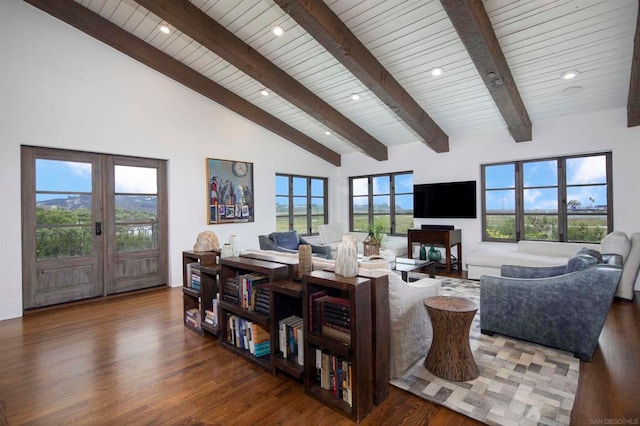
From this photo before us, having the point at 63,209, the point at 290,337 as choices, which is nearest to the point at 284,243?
the point at 290,337

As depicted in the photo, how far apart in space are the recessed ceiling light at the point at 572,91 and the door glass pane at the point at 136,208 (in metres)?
6.34

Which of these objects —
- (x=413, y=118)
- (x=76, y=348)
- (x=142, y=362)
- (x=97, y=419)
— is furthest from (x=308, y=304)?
(x=413, y=118)

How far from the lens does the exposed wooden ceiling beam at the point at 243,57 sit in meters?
3.69

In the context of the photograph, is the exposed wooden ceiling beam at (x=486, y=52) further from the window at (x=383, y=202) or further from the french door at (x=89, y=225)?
the french door at (x=89, y=225)

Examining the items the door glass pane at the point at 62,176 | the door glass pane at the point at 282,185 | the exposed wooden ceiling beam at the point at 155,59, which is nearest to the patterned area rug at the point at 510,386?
the door glass pane at the point at 62,176

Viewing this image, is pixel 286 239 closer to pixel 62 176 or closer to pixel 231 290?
pixel 231 290

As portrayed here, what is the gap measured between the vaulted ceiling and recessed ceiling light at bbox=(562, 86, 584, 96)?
14 millimetres

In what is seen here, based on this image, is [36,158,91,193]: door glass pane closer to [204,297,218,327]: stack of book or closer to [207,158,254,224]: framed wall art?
[207,158,254,224]: framed wall art

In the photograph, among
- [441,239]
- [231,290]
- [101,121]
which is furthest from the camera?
[441,239]

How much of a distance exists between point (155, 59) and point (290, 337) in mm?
4795

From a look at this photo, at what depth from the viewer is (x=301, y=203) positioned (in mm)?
7609

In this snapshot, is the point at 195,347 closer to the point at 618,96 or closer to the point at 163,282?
the point at 163,282

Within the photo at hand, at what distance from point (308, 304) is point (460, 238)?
492cm

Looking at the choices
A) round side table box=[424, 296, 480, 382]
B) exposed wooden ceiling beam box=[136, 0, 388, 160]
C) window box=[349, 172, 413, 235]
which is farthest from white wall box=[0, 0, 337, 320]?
round side table box=[424, 296, 480, 382]
